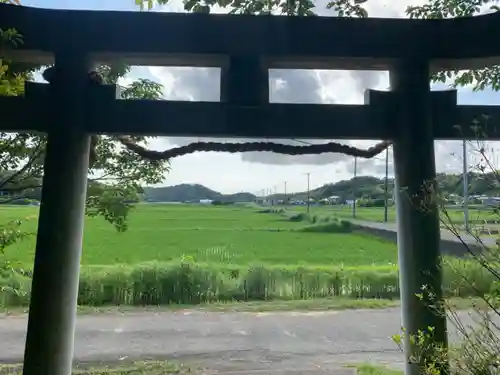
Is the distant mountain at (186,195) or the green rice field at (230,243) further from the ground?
the distant mountain at (186,195)

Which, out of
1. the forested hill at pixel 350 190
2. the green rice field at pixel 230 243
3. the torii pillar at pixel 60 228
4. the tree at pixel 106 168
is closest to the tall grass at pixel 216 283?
the green rice field at pixel 230 243

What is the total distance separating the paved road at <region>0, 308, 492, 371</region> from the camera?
3.96m

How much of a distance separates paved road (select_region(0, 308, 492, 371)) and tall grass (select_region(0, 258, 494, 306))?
0.60 m

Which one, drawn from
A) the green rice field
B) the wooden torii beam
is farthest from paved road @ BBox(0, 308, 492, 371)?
the wooden torii beam

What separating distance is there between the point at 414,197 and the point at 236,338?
3499 mm

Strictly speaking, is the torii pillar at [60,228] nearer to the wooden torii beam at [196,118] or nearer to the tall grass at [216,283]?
the wooden torii beam at [196,118]

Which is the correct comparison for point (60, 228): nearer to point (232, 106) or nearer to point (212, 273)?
point (232, 106)

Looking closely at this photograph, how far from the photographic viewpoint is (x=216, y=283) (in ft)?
21.8

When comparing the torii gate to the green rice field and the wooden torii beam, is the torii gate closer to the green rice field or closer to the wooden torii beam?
the wooden torii beam

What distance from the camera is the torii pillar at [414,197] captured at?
5.20 feet

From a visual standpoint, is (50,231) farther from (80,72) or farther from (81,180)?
(80,72)

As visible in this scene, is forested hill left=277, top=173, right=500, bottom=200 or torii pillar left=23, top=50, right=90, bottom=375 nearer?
forested hill left=277, top=173, right=500, bottom=200

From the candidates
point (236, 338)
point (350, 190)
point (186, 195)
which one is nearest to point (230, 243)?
point (236, 338)

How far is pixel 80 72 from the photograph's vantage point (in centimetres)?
168
